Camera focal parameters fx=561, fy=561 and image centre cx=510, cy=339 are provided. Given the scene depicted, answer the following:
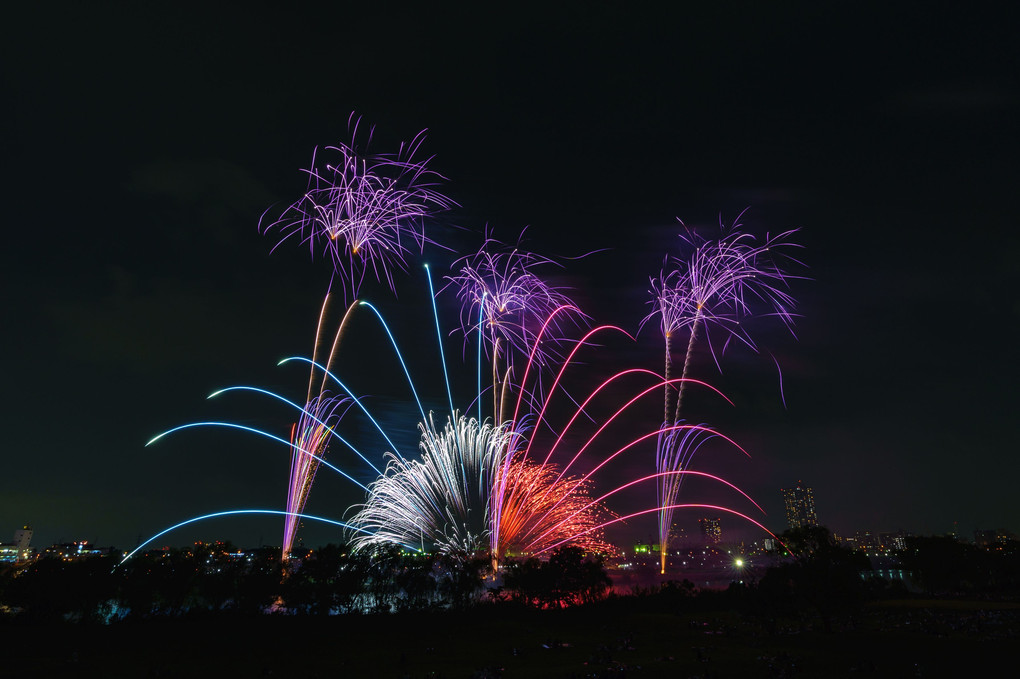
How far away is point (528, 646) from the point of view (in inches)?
808

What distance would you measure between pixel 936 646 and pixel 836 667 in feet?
19.4

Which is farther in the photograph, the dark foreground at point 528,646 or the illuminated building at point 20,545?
the illuminated building at point 20,545

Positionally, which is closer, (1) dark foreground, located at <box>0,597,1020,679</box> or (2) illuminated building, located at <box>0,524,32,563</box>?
(1) dark foreground, located at <box>0,597,1020,679</box>

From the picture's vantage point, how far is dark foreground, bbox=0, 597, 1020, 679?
1563cm

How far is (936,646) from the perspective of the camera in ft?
58.9

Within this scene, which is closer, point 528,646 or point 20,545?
point 528,646

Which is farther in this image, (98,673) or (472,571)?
(472,571)

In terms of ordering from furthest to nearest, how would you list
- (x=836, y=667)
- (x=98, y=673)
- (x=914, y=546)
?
(x=914, y=546) < (x=98, y=673) < (x=836, y=667)

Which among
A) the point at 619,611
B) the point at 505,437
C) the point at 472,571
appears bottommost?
the point at 619,611

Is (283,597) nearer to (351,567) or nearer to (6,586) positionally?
(351,567)

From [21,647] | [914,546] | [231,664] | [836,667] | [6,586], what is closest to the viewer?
[836,667]

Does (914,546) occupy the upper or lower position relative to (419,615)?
upper

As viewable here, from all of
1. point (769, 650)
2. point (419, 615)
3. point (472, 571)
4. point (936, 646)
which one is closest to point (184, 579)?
point (419, 615)

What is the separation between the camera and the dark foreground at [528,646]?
15.6 m
